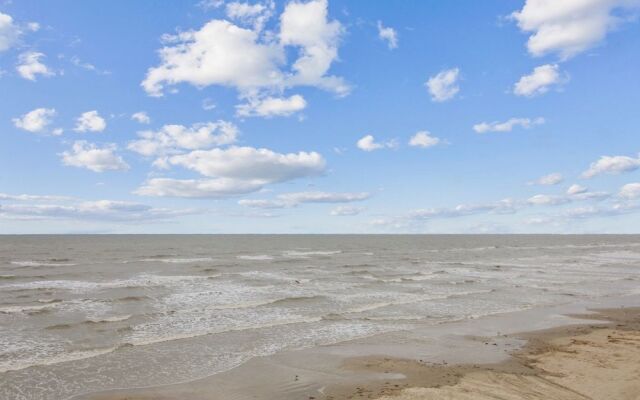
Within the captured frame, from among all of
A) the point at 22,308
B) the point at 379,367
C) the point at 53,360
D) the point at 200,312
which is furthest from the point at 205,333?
the point at 22,308

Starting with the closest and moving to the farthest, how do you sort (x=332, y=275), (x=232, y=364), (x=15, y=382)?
(x=15, y=382) → (x=232, y=364) → (x=332, y=275)

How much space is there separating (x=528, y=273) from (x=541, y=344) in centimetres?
2804

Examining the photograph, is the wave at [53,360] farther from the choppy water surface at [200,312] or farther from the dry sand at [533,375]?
the dry sand at [533,375]

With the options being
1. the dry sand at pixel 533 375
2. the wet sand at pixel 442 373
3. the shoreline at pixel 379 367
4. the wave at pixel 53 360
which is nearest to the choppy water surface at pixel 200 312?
the wave at pixel 53 360

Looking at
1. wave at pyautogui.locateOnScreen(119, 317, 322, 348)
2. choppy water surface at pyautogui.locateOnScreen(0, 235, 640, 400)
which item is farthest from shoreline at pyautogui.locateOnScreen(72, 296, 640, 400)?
wave at pyautogui.locateOnScreen(119, 317, 322, 348)

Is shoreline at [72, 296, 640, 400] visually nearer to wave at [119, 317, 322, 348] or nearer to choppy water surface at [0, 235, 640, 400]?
choppy water surface at [0, 235, 640, 400]

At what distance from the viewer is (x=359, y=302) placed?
2381 centimetres

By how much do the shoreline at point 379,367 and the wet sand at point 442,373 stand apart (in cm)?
2

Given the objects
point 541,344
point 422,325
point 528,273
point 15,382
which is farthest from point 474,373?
point 528,273

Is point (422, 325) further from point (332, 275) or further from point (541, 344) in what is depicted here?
point (332, 275)

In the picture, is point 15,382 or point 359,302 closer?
point 15,382

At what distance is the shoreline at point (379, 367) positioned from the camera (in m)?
10.4

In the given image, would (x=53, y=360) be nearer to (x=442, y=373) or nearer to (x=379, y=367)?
(x=379, y=367)

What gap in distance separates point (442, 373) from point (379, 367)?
5.30 ft
